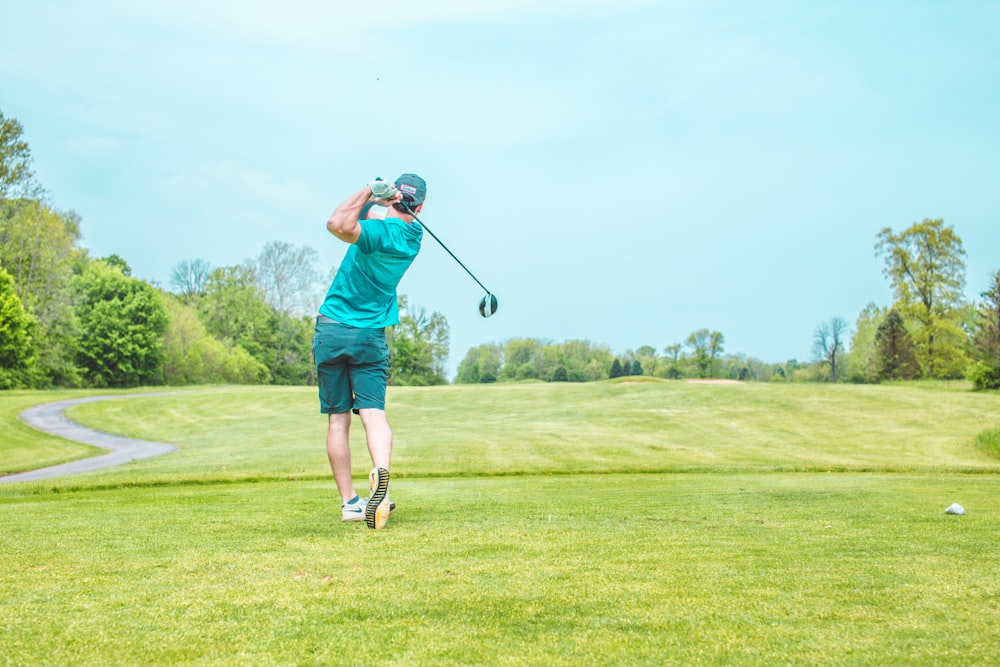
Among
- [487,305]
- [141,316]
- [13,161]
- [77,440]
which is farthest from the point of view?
[141,316]

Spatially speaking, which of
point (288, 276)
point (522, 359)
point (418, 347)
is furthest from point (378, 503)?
point (522, 359)

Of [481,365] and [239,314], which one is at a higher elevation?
[239,314]

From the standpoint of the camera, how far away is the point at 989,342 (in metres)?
33.9

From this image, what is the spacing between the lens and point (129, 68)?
838 inches

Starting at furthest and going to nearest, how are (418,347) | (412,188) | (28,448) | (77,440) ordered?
(418,347) < (77,440) < (28,448) < (412,188)

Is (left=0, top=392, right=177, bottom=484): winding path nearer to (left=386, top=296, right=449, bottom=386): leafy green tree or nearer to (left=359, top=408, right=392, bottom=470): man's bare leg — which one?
(left=359, top=408, right=392, bottom=470): man's bare leg

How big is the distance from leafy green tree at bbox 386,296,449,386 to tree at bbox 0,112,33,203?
106 feet

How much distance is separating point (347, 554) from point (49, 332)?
50947 millimetres

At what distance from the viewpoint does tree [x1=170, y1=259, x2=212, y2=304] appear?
261ft

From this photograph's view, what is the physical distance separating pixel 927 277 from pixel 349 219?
60932 millimetres

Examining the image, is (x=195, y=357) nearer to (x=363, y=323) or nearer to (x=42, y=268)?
(x=42, y=268)

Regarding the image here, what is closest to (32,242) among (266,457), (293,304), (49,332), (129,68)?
(49,332)

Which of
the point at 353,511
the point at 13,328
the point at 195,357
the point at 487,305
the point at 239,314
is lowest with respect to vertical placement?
the point at 353,511

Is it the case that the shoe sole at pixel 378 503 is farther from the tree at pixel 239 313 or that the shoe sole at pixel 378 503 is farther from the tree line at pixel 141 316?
the tree at pixel 239 313
